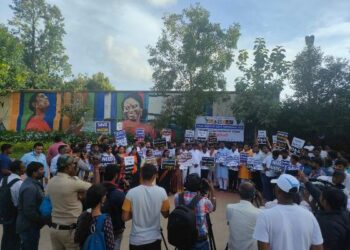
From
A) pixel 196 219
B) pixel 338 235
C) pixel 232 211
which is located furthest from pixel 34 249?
pixel 338 235

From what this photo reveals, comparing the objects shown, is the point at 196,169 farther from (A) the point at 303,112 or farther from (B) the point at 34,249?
(B) the point at 34,249

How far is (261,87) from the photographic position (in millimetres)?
18109

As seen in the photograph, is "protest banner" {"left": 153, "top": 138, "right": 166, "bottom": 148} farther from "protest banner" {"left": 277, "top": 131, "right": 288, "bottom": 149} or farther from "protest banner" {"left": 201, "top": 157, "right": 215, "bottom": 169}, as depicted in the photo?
"protest banner" {"left": 277, "top": 131, "right": 288, "bottom": 149}

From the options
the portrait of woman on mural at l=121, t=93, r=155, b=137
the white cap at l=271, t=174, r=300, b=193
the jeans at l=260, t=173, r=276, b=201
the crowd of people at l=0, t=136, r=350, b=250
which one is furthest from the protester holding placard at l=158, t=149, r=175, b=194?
the portrait of woman on mural at l=121, t=93, r=155, b=137

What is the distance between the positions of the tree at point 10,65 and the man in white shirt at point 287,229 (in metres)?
22.4

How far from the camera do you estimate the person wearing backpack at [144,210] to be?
13.8 feet

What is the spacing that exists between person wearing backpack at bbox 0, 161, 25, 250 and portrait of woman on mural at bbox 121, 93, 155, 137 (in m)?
17.3

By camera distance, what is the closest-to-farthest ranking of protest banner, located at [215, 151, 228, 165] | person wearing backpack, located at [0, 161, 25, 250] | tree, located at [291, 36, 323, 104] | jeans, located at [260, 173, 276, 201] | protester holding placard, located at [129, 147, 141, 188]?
person wearing backpack, located at [0, 161, 25, 250]
protester holding placard, located at [129, 147, 141, 188]
jeans, located at [260, 173, 276, 201]
protest banner, located at [215, 151, 228, 165]
tree, located at [291, 36, 323, 104]

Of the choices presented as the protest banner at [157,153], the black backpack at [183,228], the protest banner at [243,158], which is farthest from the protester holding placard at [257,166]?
the black backpack at [183,228]

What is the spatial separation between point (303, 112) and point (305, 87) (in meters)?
1.32

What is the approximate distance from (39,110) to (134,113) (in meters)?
6.72

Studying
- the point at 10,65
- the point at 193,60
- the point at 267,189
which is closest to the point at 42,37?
the point at 10,65

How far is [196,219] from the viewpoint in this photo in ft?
14.0

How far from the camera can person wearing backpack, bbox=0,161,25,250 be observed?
5.25 m
